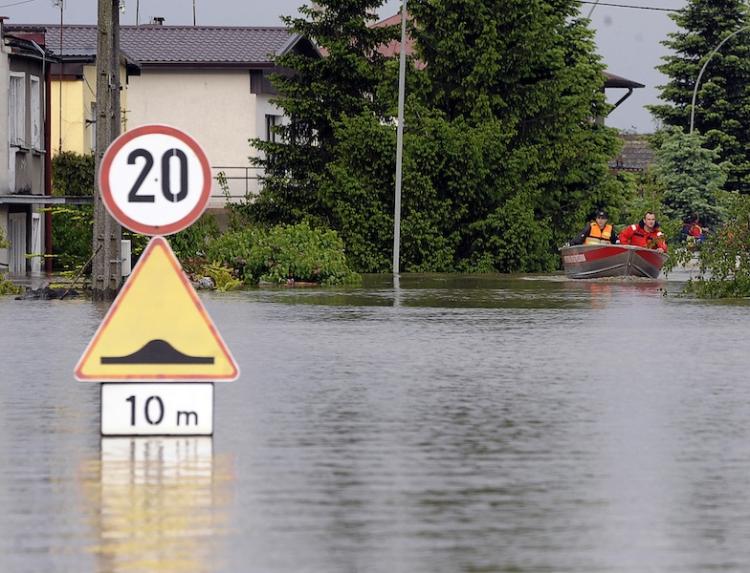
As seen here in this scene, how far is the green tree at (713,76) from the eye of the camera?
8544cm

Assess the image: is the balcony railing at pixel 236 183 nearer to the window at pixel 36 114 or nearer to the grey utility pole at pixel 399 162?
the grey utility pole at pixel 399 162

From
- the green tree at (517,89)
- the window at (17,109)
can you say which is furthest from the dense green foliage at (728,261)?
the green tree at (517,89)

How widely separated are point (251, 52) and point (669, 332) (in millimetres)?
47137

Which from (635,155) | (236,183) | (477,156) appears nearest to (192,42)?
(236,183)

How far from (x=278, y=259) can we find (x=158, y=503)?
30.6 metres

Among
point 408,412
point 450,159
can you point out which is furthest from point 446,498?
point 450,159

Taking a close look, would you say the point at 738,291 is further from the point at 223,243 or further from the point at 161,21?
the point at 161,21

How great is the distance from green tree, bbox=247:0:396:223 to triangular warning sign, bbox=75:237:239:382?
46476mm

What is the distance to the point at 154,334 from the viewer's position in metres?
13.1

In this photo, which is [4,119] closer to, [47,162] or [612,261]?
[47,162]

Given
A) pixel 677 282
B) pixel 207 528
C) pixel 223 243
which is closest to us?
pixel 207 528

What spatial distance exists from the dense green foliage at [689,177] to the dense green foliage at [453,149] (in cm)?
1897

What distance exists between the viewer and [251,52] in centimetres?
7069

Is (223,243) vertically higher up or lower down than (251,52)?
lower down
